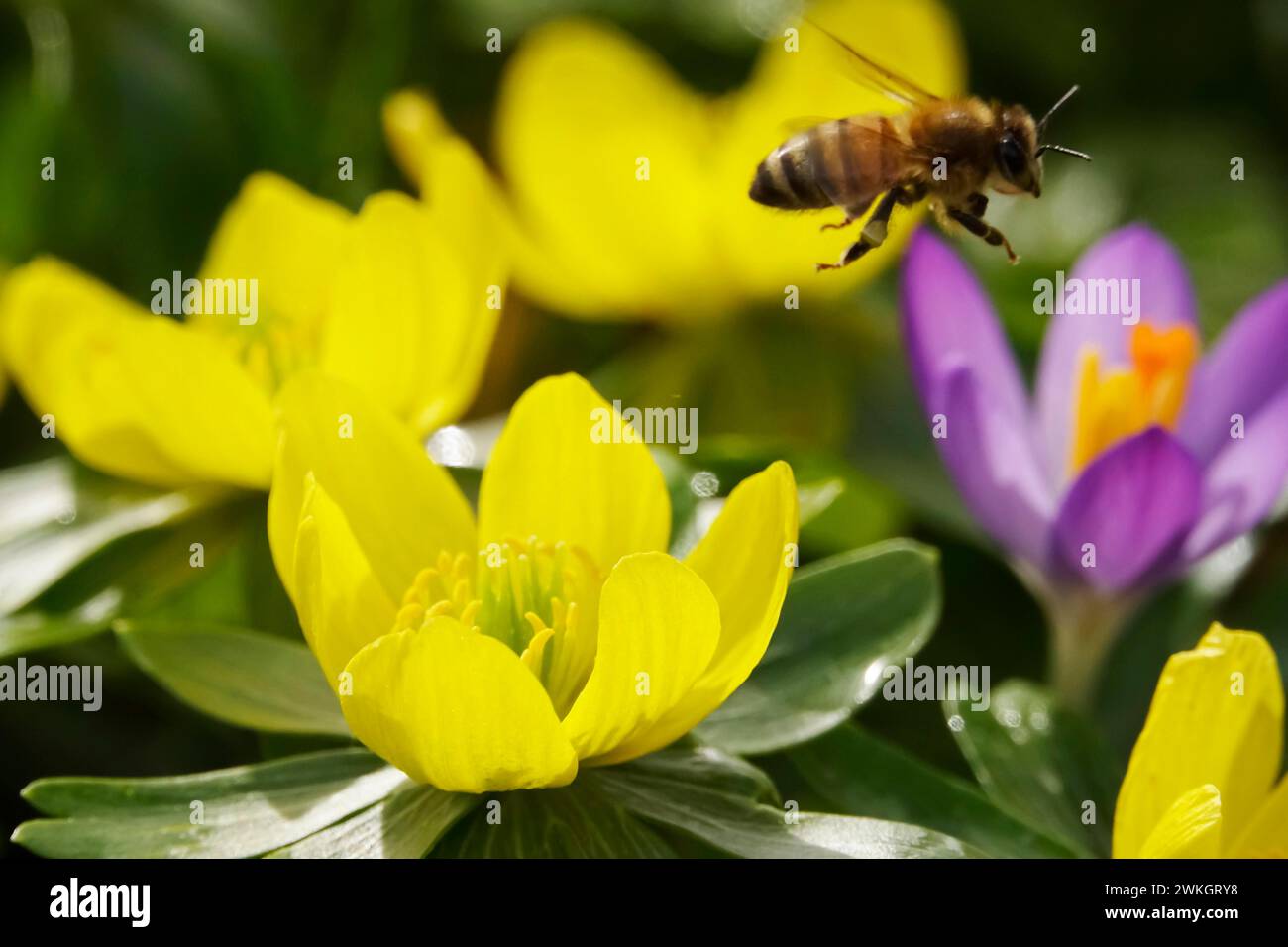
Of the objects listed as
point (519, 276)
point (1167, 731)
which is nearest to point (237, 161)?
point (519, 276)

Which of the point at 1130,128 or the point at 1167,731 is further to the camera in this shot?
the point at 1130,128

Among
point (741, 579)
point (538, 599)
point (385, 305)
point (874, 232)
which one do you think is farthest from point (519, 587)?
point (874, 232)

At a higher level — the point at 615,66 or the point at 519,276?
the point at 615,66

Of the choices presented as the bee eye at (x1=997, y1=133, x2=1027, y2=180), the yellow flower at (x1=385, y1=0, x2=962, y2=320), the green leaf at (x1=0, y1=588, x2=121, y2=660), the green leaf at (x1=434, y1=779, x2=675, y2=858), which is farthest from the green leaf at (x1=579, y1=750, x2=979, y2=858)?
the yellow flower at (x1=385, y1=0, x2=962, y2=320)

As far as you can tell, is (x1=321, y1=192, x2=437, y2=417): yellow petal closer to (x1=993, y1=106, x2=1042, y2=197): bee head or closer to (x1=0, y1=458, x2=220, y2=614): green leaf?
(x1=0, y1=458, x2=220, y2=614): green leaf

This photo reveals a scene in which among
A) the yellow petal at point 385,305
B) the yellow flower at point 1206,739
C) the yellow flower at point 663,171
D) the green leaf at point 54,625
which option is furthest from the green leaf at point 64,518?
the yellow flower at point 1206,739

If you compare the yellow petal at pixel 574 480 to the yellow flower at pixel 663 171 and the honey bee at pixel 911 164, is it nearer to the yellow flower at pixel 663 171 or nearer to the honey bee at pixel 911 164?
the honey bee at pixel 911 164
